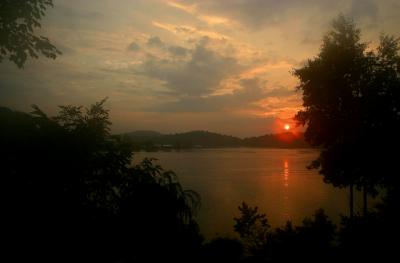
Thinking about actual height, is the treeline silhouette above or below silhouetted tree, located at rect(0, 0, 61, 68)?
below

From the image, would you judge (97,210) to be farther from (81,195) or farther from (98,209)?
(81,195)

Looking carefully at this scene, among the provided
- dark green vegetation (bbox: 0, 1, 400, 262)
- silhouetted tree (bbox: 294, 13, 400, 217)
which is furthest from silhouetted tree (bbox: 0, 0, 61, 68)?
silhouetted tree (bbox: 294, 13, 400, 217)

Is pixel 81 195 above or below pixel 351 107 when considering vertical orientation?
below

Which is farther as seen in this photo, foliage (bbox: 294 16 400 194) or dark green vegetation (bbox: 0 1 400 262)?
foliage (bbox: 294 16 400 194)

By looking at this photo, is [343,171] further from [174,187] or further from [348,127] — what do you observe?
[174,187]

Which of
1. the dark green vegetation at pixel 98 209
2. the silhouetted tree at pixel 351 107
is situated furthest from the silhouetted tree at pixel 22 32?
the silhouetted tree at pixel 351 107

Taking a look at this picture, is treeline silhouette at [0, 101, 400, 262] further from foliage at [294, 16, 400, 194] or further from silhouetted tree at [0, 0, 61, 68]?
foliage at [294, 16, 400, 194]

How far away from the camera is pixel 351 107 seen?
24516 mm

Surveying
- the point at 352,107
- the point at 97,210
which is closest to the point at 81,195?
the point at 97,210

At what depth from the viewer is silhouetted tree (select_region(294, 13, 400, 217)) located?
22.7 m

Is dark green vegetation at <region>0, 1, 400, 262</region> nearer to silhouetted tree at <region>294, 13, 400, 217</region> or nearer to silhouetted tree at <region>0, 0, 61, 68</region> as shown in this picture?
silhouetted tree at <region>0, 0, 61, 68</region>

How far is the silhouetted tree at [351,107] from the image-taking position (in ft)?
74.3

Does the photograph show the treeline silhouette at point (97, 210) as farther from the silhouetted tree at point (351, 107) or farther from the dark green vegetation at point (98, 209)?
the silhouetted tree at point (351, 107)

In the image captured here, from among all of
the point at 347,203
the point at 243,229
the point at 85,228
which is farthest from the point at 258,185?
the point at 85,228
